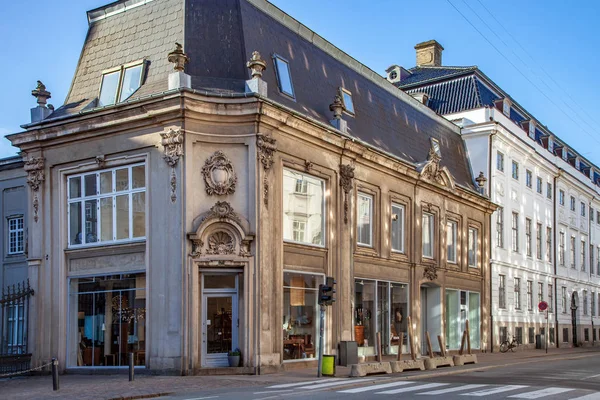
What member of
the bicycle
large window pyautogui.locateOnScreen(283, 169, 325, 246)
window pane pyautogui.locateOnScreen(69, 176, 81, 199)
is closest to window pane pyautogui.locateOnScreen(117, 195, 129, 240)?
window pane pyautogui.locateOnScreen(69, 176, 81, 199)

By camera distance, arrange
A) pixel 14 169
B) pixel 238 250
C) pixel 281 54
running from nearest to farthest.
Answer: pixel 238 250, pixel 281 54, pixel 14 169

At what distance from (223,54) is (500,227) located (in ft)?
82.5

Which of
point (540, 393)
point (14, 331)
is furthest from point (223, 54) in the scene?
point (540, 393)

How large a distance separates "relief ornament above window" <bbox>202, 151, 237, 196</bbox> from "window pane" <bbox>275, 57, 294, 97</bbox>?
13.6 feet

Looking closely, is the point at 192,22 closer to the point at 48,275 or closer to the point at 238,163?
the point at 238,163

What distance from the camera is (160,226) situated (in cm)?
2372

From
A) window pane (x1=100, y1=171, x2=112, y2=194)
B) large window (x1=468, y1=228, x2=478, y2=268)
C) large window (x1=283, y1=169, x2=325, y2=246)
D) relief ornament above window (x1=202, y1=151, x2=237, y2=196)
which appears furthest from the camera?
large window (x1=468, y1=228, x2=478, y2=268)

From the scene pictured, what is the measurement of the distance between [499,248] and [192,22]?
2577 cm

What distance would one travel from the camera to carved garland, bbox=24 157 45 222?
26664 mm

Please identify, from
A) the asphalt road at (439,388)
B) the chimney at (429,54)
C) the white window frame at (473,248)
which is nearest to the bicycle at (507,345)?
the white window frame at (473,248)

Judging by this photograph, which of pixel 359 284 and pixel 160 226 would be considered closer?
pixel 160 226

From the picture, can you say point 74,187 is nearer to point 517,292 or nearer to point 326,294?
point 326,294

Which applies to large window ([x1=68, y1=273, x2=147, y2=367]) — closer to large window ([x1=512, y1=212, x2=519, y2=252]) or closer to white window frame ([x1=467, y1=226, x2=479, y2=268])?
white window frame ([x1=467, y1=226, x2=479, y2=268])

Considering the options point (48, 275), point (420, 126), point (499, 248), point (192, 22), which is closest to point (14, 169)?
point (48, 275)
